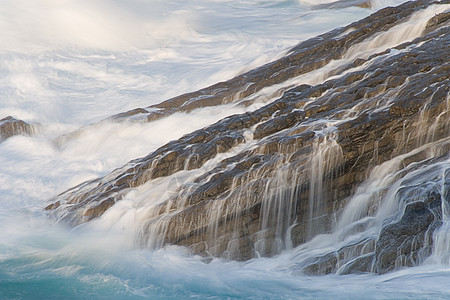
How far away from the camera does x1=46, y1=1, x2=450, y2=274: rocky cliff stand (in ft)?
21.0

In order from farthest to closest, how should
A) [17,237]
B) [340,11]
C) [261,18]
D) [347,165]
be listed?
[261,18] → [340,11] → [17,237] → [347,165]

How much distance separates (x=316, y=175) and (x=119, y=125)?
5.23 metres

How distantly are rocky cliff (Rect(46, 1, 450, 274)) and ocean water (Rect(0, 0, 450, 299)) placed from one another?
0.24 metres

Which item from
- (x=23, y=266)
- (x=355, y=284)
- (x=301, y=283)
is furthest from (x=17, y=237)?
Answer: (x=355, y=284)

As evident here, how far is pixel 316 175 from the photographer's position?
720cm

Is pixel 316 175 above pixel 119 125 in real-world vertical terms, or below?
below

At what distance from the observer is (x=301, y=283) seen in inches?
244

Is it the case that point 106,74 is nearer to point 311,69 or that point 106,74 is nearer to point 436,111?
point 311,69

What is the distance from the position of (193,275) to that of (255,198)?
3.80 feet

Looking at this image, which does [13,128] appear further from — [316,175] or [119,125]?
[316,175]

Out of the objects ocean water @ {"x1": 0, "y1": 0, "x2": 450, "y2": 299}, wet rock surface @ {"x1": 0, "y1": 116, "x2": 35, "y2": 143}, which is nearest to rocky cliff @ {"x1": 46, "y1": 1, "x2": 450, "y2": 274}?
ocean water @ {"x1": 0, "y1": 0, "x2": 450, "y2": 299}

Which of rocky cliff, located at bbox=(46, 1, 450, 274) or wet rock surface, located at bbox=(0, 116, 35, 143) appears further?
wet rock surface, located at bbox=(0, 116, 35, 143)

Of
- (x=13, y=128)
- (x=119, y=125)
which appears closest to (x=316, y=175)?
(x=119, y=125)

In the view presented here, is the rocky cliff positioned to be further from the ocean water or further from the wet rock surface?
the wet rock surface
